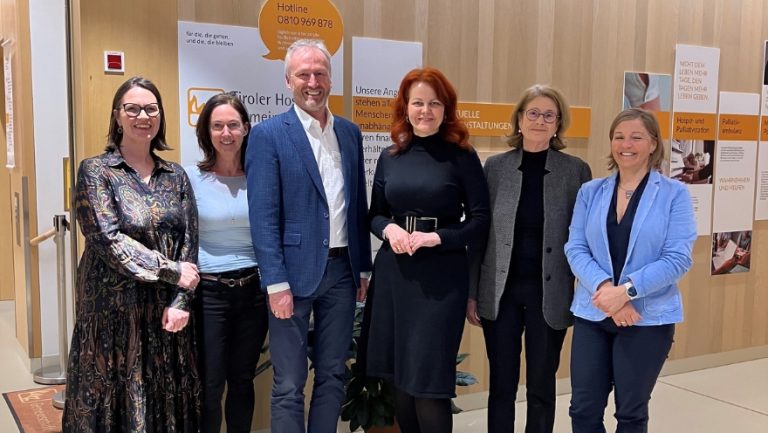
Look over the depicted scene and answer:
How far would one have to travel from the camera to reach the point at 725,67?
497 cm

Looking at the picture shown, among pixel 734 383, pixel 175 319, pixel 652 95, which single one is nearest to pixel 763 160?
pixel 652 95

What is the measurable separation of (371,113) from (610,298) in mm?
1757

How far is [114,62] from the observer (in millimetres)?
3104

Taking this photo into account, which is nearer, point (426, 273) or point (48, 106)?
point (426, 273)

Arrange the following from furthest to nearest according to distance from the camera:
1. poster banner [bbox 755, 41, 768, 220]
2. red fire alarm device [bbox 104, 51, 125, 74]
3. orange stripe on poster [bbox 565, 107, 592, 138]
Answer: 1. poster banner [bbox 755, 41, 768, 220]
2. orange stripe on poster [bbox 565, 107, 592, 138]
3. red fire alarm device [bbox 104, 51, 125, 74]

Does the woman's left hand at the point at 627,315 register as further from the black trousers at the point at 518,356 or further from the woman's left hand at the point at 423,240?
the woman's left hand at the point at 423,240

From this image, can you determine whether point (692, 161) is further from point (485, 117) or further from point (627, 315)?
point (627, 315)

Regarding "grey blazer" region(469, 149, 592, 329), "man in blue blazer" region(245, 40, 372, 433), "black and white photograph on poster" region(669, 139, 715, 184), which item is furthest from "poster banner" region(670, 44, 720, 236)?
"man in blue blazer" region(245, 40, 372, 433)

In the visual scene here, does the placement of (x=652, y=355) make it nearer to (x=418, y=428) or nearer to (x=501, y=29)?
(x=418, y=428)

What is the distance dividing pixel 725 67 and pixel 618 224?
3045mm

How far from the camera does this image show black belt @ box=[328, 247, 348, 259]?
265 centimetres

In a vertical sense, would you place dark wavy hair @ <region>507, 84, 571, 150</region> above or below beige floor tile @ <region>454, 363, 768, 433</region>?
above

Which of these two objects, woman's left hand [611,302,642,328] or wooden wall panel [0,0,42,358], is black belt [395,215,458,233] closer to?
woman's left hand [611,302,642,328]

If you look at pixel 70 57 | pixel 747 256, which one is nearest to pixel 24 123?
pixel 70 57
